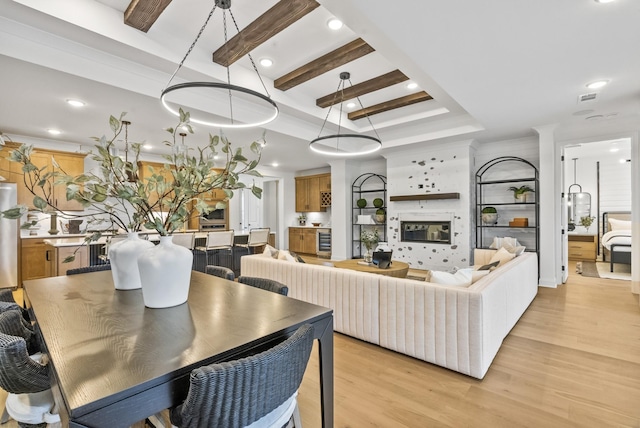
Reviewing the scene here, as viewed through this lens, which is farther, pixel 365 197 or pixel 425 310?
pixel 365 197

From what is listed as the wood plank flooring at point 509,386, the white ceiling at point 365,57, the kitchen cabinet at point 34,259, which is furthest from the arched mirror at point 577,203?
the kitchen cabinet at point 34,259

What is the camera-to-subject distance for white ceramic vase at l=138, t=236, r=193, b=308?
4.62ft

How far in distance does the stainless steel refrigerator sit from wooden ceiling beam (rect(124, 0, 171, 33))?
3905 millimetres

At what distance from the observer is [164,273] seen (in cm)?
143

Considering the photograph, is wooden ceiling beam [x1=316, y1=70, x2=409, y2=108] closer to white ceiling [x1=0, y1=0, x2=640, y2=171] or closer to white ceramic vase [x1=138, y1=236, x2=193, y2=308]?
white ceiling [x1=0, y1=0, x2=640, y2=171]

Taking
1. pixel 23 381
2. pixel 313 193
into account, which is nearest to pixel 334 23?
pixel 23 381

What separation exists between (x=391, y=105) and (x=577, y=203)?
7.10m

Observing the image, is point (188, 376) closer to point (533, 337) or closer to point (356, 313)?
point (356, 313)

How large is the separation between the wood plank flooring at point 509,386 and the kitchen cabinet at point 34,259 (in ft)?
16.9

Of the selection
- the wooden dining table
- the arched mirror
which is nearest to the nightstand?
the arched mirror

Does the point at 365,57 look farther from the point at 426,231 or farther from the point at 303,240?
the point at 303,240

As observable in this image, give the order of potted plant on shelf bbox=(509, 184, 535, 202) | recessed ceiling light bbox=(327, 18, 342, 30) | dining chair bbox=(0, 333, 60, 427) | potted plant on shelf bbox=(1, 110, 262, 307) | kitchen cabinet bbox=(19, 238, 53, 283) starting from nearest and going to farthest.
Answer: dining chair bbox=(0, 333, 60, 427), potted plant on shelf bbox=(1, 110, 262, 307), recessed ceiling light bbox=(327, 18, 342, 30), kitchen cabinet bbox=(19, 238, 53, 283), potted plant on shelf bbox=(509, 184, 535, 202)

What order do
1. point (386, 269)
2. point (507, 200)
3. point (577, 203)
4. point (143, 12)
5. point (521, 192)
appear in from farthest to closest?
point (577, 203) → point (507, 200) → point (521, 192) → point (386, 269) → point (143, 12)

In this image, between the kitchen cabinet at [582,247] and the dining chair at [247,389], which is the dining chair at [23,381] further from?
the kitchen cabinet at [582,247]
